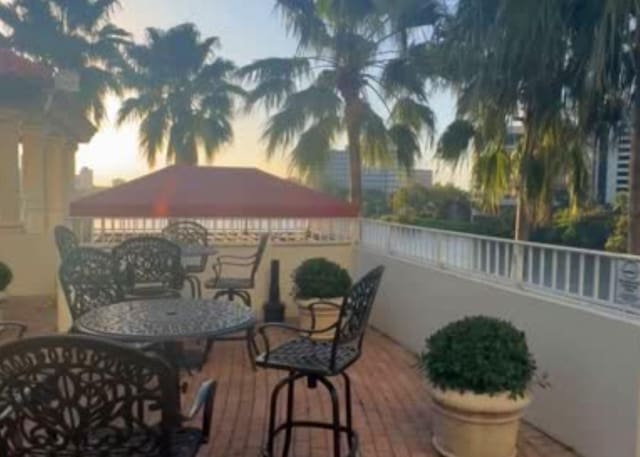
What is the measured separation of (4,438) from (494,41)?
5.00m

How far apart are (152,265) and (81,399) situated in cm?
325

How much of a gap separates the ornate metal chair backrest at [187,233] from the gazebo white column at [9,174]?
106 inches

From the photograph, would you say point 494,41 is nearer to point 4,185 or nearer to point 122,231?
point 122,231

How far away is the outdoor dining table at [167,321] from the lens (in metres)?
2.58

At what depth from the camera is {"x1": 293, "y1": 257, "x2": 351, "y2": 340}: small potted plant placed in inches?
219

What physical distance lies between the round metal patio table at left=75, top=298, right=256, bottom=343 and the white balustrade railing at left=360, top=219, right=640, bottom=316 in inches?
74.0

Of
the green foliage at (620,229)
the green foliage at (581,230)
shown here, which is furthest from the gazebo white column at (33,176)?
the green foliage at (620,229)

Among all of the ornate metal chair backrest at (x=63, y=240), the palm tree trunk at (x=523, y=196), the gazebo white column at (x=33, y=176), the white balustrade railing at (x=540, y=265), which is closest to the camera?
the white balustrade railing at (x=540, y=265)

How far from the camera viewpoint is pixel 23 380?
1.67 meters

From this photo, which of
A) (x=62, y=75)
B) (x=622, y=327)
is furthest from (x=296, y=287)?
(x=62, y=75)

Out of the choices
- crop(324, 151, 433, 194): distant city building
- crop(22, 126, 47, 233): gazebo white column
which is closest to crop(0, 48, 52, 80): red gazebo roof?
crop(22, 126, 47, 233): gazebo white column

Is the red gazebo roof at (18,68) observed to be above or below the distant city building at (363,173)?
above

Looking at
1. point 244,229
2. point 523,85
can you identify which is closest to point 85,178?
point 244,229

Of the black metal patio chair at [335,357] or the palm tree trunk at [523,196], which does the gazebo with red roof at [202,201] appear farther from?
the black metal patio chair at [335,357]
